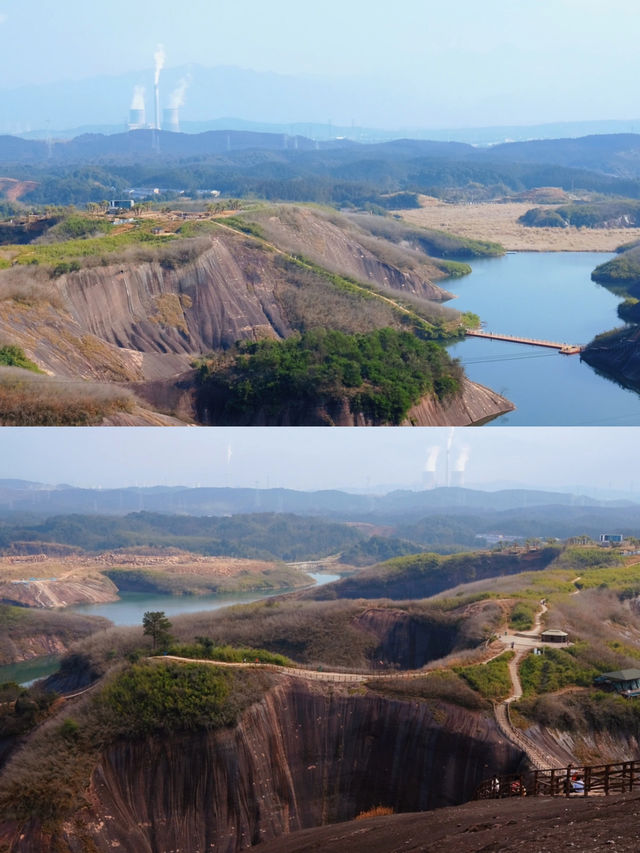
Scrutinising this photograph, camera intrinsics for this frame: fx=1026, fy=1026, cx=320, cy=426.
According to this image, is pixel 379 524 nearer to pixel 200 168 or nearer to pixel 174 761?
pixel 174 761

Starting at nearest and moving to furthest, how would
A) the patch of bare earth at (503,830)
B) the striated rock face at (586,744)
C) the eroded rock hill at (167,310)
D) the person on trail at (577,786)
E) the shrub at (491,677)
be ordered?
the patch of bare earth at (503,830)
the person on trail at (577,786)
the striated rock face at (586,744)
the shrub at (491,677)
the eroded rock hill at (167,310)

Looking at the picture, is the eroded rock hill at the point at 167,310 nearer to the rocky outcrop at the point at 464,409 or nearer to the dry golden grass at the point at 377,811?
the rocky outcrop at the point at 464,409

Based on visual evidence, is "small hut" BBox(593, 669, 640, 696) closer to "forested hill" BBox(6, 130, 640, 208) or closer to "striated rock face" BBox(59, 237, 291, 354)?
"striated rock face" BBox(59, 237, 291, 354)

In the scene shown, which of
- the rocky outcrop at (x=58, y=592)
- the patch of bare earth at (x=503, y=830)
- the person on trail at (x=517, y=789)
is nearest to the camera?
the patch of bare earth at (x=503, y=830)

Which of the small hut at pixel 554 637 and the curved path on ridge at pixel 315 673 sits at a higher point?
the small hut at pixel 554 637

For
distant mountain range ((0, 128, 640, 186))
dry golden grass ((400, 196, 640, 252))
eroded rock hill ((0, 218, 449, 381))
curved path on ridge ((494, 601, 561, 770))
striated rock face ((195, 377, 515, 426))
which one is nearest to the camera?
curved path on ridge ((494, 601, 561, 770))

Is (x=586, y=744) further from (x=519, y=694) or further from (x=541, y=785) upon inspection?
(x=541, y=785)

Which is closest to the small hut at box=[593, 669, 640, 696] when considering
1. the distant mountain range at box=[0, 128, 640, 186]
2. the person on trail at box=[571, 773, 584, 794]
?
the person on trail at box=[571, 773, 584, 794]

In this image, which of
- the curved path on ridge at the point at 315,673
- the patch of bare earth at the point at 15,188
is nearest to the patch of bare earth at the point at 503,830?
the curved path on ridge at the point at 315,673
